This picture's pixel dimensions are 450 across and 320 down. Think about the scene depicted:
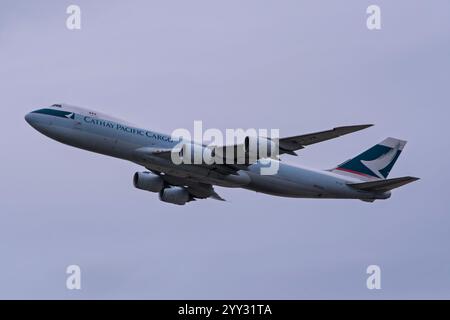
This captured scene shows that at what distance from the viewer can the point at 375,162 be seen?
61.4 m

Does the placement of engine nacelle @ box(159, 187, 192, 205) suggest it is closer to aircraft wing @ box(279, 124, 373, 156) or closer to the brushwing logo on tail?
aircraft wing @ box(279, 124, 373, 156)

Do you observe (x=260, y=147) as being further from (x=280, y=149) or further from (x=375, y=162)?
(x=375, y=162)

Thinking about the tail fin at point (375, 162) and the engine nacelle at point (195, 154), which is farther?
the tail fin at point (375, 162)

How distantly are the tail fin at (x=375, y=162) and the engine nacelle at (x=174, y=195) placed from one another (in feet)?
29.8

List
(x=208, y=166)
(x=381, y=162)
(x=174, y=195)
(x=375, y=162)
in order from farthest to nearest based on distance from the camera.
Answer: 1. (x=381, y=162)
2. (x=375, y=162)
3. (x=174, y=195)
4. (x=208, y=166)

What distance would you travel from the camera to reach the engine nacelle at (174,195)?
199ft

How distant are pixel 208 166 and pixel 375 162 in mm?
12249

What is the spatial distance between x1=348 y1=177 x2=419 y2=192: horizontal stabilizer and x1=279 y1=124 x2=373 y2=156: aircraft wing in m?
7.34

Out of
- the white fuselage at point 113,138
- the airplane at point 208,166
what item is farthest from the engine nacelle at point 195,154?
the white fuselage at point 113,138

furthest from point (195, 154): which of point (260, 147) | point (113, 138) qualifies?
point (113, 138)

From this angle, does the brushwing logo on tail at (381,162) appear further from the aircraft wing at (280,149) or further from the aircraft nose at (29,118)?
the aircraft nose at (29,118)

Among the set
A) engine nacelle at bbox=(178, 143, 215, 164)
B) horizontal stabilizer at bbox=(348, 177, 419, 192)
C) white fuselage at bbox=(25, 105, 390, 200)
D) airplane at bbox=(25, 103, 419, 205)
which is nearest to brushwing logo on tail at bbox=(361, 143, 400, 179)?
airplane at bbox=(25, 103, 419, 205)

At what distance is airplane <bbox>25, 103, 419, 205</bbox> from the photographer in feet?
173

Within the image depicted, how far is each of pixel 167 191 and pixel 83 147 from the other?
8.98 meters
